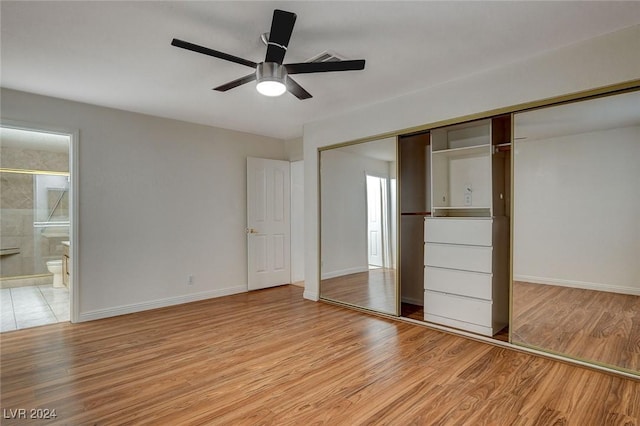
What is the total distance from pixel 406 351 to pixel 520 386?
0.88 meters

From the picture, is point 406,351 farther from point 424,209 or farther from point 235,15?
point 235,15

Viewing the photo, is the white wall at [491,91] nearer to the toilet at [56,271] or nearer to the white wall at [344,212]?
the white wall at [344,212]

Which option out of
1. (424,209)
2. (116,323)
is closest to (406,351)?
(424,209)

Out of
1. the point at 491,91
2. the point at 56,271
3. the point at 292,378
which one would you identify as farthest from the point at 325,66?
the point at 56,271

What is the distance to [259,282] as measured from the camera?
530 centimetres

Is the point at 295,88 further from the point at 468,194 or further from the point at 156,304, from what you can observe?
the point at 156,304

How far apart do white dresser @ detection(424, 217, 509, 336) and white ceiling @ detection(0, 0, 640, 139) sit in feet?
5.00

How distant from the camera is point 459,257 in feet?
10.9

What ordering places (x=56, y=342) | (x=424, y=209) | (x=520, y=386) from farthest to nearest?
1. (x=424, y=209)
2. (x=56, y=342)
3. (x=520, y=386)

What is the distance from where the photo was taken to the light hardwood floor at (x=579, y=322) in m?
2.57

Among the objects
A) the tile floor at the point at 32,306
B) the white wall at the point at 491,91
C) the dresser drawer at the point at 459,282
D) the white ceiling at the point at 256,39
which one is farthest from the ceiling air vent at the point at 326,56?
the tile floor at the point at 32,306

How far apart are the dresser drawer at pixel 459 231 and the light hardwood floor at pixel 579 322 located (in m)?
0.51

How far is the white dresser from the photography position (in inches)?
123

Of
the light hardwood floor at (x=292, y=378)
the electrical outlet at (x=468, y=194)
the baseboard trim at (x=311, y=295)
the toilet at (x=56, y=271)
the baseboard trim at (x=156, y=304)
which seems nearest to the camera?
the light hardwood floor at (x=292, y=378)
